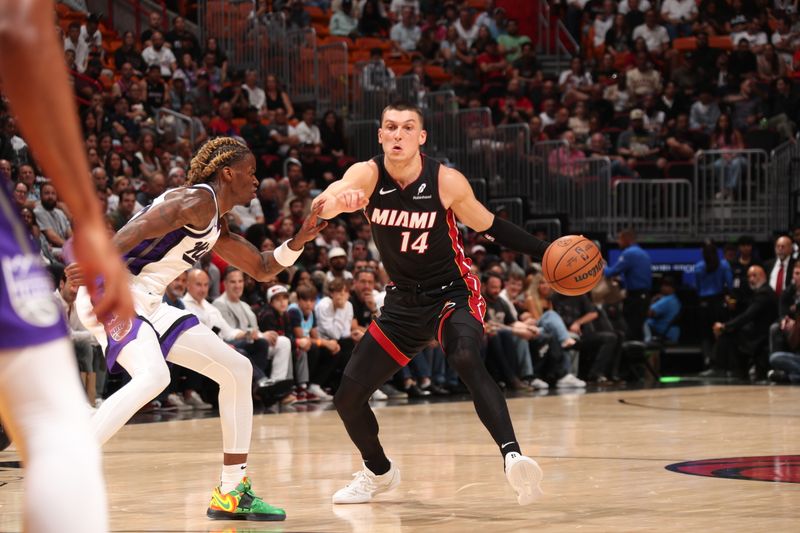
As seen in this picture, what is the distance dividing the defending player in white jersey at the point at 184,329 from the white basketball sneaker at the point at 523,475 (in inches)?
41.3

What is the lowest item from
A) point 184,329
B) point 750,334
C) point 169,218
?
point 750,334

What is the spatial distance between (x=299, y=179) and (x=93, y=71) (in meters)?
3.06

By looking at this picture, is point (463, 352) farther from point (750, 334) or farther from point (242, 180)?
point (750, 334)

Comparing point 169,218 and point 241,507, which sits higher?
point 169,218

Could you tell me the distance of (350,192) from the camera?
19.3ft

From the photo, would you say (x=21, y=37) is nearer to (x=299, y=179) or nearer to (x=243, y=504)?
(x=243, y=504)

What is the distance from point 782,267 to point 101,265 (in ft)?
49.8

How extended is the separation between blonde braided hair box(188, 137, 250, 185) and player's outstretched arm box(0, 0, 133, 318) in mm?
3745

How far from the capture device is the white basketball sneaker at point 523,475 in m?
5.47

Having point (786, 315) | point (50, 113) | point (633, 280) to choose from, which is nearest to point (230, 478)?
point (50, 113)

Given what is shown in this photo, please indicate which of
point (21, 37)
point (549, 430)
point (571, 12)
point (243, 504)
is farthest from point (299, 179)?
A: point (21, 37)

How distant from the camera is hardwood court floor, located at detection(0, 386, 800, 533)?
5500 mm

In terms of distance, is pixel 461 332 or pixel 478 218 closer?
pixel 461 332

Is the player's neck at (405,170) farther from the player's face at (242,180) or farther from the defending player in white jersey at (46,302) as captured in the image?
the defending player in white jersey at (46,302)
